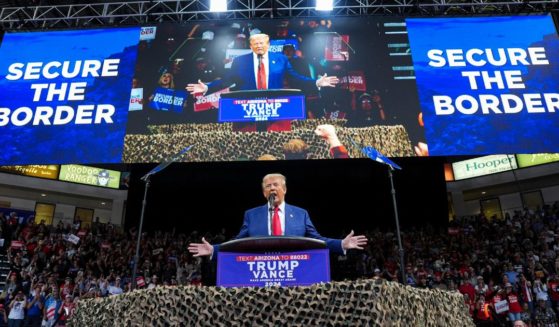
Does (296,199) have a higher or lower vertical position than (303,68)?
lower

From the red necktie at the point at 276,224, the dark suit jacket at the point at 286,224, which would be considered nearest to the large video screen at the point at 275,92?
the dark suit jacket at the point at 286,224

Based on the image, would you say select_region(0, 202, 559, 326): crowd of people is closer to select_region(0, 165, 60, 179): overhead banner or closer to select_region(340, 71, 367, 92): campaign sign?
select_region(340, 71, 367, 92): campaign sign

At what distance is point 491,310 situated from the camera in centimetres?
1028

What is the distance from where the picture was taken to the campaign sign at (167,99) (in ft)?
38.5

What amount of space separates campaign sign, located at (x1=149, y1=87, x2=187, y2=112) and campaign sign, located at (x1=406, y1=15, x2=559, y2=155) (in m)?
6.28

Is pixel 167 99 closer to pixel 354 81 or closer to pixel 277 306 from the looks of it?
pixel 354 81

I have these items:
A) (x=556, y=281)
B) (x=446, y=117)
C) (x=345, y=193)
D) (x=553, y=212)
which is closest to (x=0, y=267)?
(x=345, y=193)

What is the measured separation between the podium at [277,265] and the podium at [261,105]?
319 inches

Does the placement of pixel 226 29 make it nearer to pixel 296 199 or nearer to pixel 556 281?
pixel 296 199

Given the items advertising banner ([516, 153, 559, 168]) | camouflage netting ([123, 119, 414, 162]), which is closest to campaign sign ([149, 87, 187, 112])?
camouflage netting ([123, 119, 414, 162])

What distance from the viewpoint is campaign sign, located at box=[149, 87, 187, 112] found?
11.7 metres

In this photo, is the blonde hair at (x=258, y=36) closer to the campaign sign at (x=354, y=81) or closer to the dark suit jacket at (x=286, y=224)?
the campaign sign at (x=354, y=81)

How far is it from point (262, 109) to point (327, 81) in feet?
6.43

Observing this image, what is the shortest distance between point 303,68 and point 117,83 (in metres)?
5.08
